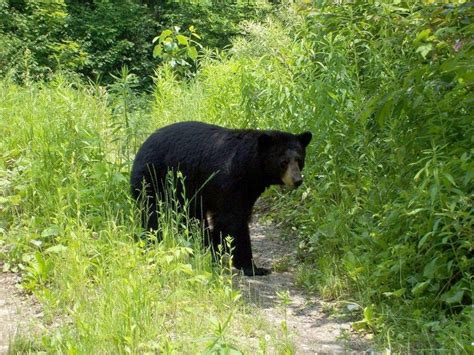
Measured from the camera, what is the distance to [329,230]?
6332mm

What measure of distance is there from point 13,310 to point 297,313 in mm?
2207

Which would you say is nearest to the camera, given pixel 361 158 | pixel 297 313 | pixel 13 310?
pixel 13 310

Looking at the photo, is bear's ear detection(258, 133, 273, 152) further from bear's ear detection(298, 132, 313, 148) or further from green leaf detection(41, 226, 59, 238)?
green leaf detection(41, 226, 59, 238)

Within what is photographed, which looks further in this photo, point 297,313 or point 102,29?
point 102,29

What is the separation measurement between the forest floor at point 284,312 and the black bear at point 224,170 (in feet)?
1.16

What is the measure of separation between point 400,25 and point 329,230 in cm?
193

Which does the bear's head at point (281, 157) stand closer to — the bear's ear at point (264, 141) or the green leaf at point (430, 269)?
the bear's ear at point (264, 141)

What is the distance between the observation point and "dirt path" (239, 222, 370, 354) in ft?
15.4

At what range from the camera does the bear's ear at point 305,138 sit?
6.68m

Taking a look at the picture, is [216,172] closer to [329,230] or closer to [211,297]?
[329,230]

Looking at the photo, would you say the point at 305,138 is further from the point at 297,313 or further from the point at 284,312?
the point at 284,312

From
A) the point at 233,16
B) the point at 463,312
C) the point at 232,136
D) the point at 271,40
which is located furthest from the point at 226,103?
the point at 233,16

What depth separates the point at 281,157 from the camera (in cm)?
656

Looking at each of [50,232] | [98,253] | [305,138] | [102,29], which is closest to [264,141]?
[305,138]
